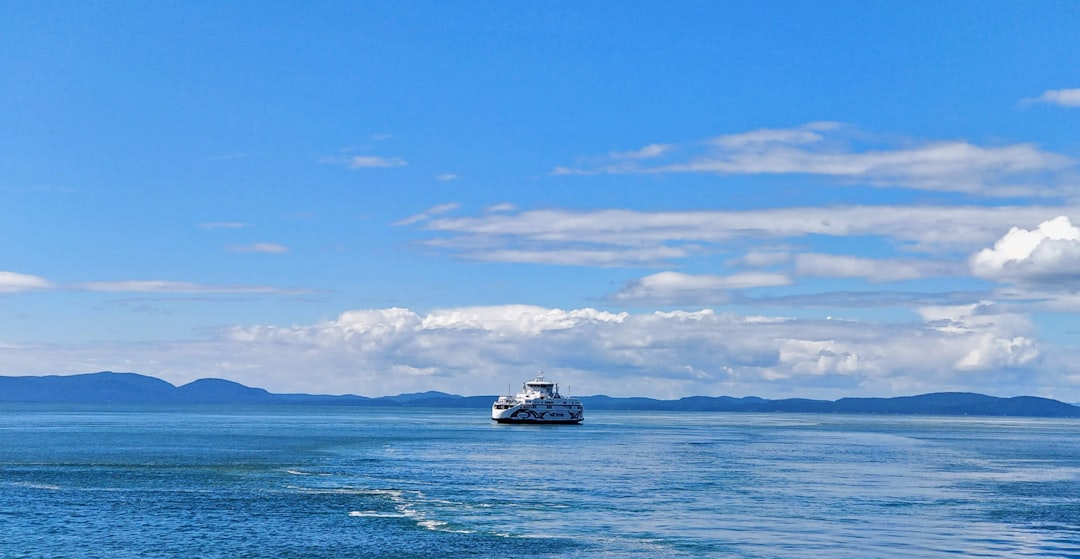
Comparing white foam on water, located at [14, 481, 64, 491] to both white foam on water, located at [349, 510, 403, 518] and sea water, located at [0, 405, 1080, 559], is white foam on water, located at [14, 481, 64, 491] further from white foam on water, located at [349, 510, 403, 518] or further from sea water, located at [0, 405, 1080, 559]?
white foam on water, located at [349, 510, 403, 518]

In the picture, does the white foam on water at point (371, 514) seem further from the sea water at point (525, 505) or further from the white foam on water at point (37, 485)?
the white foam on water at point (37, 485)

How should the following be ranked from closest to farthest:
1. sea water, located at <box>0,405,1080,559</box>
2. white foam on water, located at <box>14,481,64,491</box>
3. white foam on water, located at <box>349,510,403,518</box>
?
sea water, located at <box>0,405,1080,559</box> → white foam on water, located at <box>349,510,403,518</box> → white foam on water, located at <box>14,481,64,491</box>

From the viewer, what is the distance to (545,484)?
9106cm

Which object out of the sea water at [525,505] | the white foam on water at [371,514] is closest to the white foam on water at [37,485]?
the sea water at [525,505]

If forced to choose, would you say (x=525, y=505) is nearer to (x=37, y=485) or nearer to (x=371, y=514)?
(x=371, y=514)

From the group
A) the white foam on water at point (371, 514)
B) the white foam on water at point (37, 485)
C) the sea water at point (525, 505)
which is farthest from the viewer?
the white foam on water at point (37, 485)

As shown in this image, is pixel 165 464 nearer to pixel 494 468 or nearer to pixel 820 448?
pixel 494 468

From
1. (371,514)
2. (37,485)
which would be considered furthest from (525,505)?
(37,485)

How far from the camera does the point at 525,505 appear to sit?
75562 mm

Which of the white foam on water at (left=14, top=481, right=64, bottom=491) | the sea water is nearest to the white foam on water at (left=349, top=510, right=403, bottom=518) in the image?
the sea water

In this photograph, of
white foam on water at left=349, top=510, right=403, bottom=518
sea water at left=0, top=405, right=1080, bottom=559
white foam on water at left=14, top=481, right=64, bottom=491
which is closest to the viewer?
sea water at left=0, top=405, right=1080, bottom=559

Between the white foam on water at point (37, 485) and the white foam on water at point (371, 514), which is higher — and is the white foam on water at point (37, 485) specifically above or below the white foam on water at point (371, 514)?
above

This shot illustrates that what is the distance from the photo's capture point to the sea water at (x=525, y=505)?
193 feet

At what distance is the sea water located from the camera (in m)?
58.8
